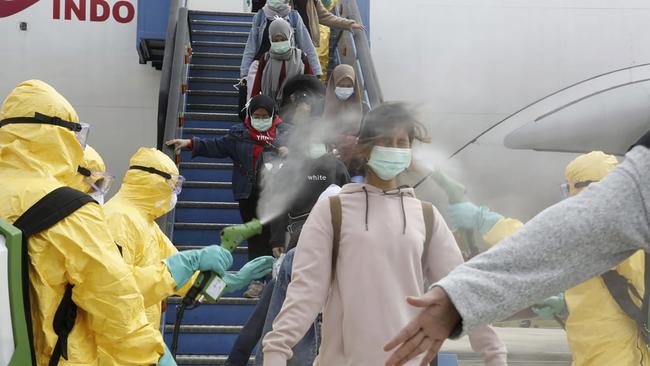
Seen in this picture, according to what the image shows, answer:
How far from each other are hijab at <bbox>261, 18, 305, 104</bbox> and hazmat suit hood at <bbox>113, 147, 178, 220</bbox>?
243 centimetres

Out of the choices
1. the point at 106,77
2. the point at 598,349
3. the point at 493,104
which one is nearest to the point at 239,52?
the point at 106,77

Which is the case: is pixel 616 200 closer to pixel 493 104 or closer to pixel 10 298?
pixel 10 298

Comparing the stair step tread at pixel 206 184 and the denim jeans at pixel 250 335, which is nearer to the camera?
the denim jeans at pixel 250 335

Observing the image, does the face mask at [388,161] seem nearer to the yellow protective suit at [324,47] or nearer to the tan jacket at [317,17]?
the tan jacket at [317,17]

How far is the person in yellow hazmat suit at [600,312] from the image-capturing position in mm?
3293

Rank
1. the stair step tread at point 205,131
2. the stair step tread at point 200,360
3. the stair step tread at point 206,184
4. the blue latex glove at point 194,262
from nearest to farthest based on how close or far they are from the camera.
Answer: the blue latex glove at point 194,262 → the stair step tread at point 200,360 → the stair step tread at point 206,184 → the stair step tread at point 205,131

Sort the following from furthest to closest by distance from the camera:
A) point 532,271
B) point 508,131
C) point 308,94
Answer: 1. point 508,131
2. point 308,94
3. point 532,271

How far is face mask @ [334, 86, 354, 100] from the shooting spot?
623 cm

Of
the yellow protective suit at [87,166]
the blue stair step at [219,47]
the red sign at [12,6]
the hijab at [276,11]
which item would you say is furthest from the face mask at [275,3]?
the red sign at [12,6]

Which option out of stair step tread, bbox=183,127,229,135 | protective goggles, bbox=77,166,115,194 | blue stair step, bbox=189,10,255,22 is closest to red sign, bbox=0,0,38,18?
blue stair step, bbox=189,10,255,22

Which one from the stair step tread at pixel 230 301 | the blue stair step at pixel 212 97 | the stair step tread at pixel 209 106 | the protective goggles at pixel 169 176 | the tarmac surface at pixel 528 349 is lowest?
the tarmac surface at pixel 528 349

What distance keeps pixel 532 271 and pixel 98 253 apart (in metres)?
1.63

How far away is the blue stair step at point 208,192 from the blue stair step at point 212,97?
1.60m

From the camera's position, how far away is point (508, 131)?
8758 mm
